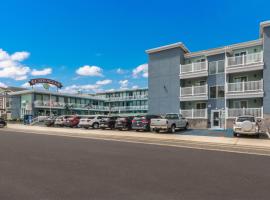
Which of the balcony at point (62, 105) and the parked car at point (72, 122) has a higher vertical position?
the balcony at point (62, 105)

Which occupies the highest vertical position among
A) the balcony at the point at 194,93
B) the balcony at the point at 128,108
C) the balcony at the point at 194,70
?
the balcony at the point at 194,70

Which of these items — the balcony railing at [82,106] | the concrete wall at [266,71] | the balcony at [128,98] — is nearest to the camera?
the concrete wall at [266,71]

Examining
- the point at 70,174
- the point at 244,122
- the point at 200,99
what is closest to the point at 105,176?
the point at 70,174

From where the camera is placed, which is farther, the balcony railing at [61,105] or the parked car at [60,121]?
the balcony railing at [61,105]

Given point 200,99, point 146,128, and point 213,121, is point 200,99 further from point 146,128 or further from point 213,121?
point 146,128

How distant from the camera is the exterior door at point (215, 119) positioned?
2706 cm

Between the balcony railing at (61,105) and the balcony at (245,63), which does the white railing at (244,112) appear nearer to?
the balcony at (245,63)

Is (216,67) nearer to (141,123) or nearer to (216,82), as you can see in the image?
(216,82)

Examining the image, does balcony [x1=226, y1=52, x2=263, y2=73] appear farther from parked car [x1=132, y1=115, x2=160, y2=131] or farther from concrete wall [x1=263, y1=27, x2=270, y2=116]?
parked car [x1=132, y1=115, x2=160, y2=131]

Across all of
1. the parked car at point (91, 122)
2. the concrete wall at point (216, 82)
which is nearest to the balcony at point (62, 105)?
the parked car at point (91, 122)

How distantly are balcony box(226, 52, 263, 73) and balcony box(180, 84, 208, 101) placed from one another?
3.46m

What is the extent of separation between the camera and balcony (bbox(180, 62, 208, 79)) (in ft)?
91.5

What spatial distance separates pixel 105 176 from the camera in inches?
256

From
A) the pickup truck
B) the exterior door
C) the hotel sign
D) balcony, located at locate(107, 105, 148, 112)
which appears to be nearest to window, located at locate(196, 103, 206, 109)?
the exterior door
